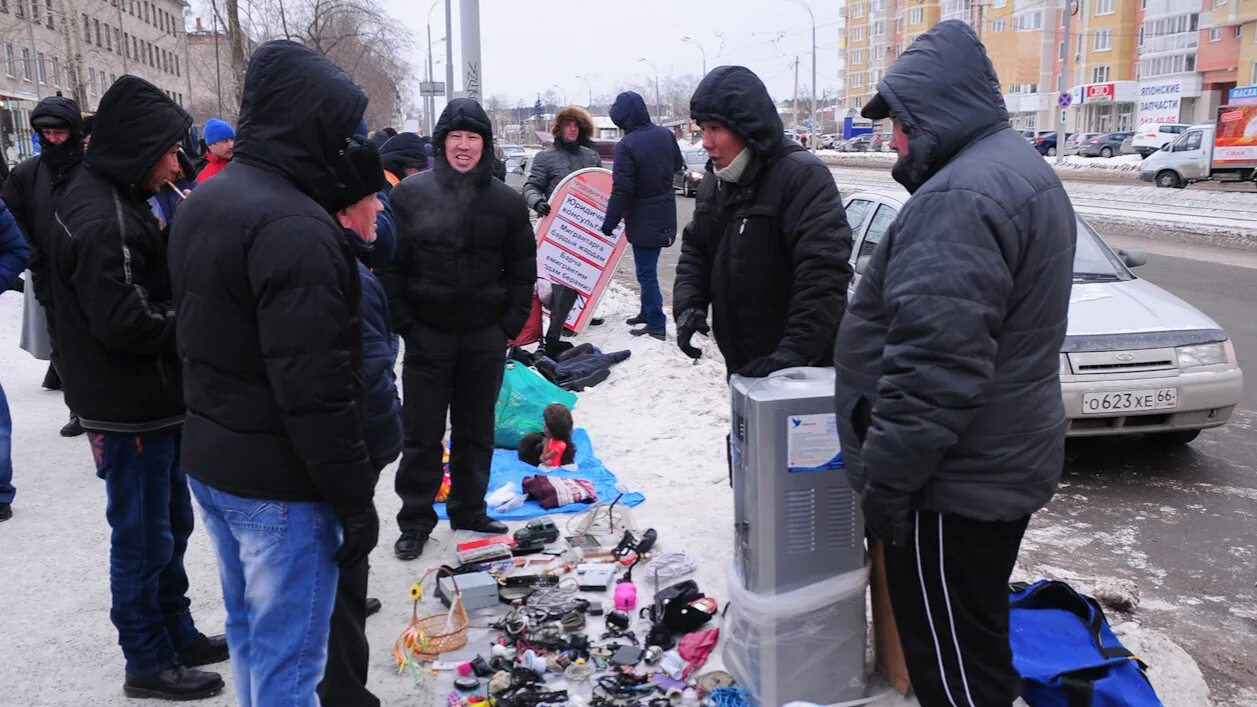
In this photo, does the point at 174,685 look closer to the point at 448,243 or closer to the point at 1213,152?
the point at 448,243

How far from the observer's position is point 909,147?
2.69 metres

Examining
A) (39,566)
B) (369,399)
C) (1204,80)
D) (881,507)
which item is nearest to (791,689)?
(881,507)

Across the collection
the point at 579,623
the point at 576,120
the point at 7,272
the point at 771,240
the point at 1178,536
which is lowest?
the point at 1178,536

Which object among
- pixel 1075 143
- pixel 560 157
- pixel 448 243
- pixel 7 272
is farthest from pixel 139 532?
pixel 1075 143

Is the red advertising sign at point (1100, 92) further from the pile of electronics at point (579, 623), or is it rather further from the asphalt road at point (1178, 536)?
the pile of electronics at point (579, 623)

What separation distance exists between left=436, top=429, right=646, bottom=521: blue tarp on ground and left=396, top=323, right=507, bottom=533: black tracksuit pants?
33 centimetres

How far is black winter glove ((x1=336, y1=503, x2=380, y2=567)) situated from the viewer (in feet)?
8.40

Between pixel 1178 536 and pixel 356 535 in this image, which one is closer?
pixel 356 535

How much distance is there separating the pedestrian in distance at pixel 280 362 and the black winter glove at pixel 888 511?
133 cm

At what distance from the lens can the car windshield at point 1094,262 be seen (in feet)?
22.1

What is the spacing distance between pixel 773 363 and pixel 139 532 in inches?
92.6

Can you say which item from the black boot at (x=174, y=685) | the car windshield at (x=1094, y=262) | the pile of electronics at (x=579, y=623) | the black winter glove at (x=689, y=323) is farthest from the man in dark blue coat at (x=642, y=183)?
the black boot at (x=174, y=685)

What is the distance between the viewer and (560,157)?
9938mm

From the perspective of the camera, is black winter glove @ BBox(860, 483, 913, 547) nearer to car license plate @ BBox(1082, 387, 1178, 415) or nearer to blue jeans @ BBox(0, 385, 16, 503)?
car license plate @ BBox(1082, 387, 1178, 415)
